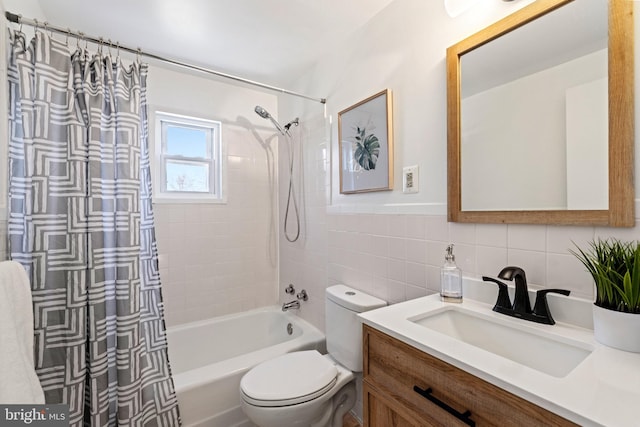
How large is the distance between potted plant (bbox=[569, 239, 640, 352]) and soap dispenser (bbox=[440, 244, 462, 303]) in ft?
1.35

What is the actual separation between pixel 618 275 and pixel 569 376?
31 centimetres

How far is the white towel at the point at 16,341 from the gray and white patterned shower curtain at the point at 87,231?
39 cm

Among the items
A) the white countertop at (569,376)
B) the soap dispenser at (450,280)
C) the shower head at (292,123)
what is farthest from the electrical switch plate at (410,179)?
the shower head at (292,123)

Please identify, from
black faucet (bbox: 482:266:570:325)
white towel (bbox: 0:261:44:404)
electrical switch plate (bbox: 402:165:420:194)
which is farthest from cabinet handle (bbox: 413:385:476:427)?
white towel (bbox: 0:261:44:404)

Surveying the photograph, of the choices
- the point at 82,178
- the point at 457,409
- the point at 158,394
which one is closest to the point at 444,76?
the point at 457,409

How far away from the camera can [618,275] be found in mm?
710

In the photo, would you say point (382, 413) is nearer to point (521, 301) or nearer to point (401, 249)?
point (521, 301)

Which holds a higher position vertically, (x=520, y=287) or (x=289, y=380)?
(x=520, y=287)

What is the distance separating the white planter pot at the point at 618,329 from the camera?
2.26 ft

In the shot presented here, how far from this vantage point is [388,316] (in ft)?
3.30

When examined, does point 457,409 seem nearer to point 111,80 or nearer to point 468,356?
point 468,356

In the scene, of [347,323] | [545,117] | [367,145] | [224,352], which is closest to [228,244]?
[224,352]

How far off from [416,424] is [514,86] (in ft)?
3.92

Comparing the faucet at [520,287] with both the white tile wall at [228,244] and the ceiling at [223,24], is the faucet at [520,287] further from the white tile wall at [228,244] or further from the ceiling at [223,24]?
the white tile wall at [228,244]
